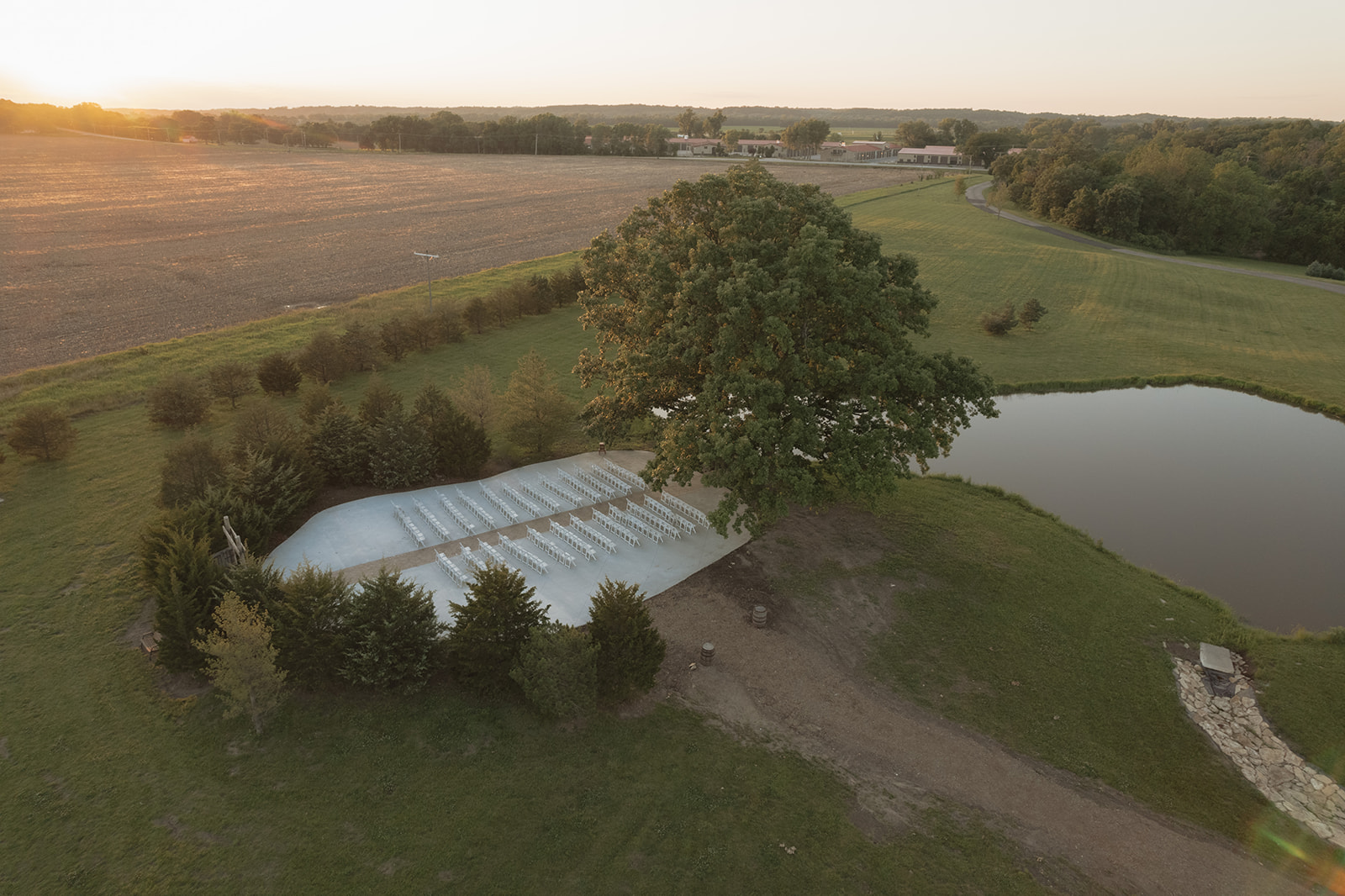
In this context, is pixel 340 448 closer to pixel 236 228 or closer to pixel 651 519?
pixel 651 519

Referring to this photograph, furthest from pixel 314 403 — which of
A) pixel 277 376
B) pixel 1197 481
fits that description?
pixel 1197 481

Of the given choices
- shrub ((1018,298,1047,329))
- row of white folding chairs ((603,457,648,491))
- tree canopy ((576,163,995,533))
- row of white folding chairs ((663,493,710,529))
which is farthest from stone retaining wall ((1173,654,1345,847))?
shrub ((1018,298,1047,329))

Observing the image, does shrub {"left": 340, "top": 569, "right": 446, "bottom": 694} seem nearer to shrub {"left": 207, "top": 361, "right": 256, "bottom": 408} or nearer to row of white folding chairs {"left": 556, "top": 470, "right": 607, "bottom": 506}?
row of white folding chairs {"left": 556, "top": 470, "right": 607, "bottom": 506}

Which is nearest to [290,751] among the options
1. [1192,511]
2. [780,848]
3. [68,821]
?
[68,821]

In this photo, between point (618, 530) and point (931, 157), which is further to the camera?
point (931, 157)

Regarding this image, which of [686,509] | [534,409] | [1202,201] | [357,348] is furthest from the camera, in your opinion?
[1202,201]

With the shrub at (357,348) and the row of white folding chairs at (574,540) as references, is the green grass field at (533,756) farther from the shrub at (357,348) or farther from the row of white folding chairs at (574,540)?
the shrub at (357,348)
